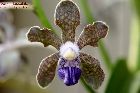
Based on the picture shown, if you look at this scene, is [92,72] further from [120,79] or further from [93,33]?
[120,79]

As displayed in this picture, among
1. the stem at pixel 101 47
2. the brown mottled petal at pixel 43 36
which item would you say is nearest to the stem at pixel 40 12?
the brown mottled petal at pixel 43 36

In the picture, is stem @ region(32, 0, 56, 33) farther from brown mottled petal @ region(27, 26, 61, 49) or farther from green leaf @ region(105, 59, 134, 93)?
green leaf @ region(105, 59, 134, 93)

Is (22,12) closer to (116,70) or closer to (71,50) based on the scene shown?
(116,70)

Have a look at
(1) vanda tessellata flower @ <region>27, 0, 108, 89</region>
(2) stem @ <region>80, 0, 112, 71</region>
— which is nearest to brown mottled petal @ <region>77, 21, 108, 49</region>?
(1) vanda tessellata flower @ <region>27, 0, 108, 89</region>

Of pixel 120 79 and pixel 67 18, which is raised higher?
pixel 67 18

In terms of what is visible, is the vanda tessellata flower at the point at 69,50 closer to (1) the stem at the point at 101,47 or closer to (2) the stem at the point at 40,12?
(2) the stem at the point at 40,12

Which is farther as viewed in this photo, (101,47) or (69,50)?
(101,47)

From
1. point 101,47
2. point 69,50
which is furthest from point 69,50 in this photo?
point 101,47
